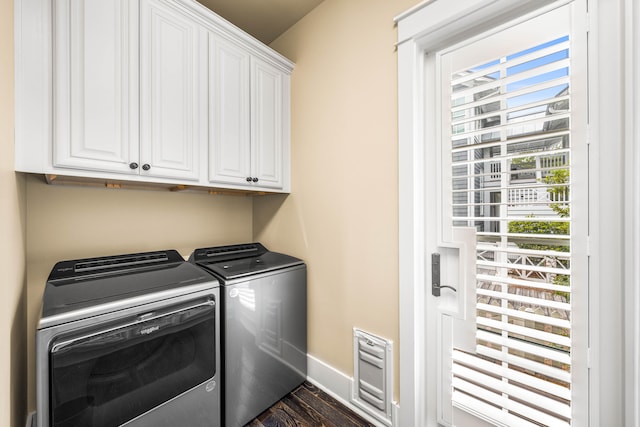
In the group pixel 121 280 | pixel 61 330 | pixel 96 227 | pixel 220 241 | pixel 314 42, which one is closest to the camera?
pixel 61 330

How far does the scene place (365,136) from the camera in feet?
5.12

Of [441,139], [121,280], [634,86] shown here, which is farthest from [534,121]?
[121,280]

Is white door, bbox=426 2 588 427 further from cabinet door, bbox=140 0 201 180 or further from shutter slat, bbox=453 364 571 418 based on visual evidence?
cabinet door, bbox=140 0 201 180

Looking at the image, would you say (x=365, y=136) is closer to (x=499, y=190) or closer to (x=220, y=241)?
(x=499, y=190)

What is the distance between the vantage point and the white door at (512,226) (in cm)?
99

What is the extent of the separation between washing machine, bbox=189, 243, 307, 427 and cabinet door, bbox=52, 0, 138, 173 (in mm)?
783

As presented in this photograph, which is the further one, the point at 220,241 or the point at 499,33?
the point at 220,241

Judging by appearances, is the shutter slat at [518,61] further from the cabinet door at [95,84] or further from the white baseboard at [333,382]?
the white baseboard at [333,382]

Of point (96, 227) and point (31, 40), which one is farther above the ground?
point (31, 40)

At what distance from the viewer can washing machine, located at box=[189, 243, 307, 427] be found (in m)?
1.42

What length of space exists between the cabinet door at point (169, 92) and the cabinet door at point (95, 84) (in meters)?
0.04

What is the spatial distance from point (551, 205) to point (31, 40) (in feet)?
7.00

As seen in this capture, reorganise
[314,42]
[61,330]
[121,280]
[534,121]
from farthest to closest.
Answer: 1. [314,42]
2. [121,280]
3. [534,121]
4. [61,330]

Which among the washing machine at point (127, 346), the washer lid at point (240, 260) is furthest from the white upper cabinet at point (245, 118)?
the washing machine at point (127, 346)
